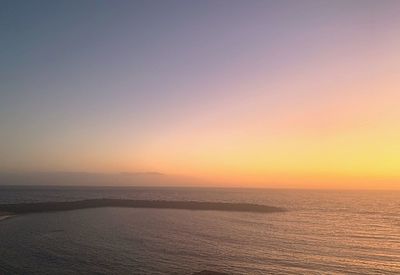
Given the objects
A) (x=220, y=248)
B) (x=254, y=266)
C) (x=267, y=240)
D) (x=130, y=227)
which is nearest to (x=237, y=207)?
(x=130, y=227)

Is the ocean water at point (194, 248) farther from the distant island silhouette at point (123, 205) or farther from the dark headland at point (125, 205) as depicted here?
the dark headland at point (125, 205)

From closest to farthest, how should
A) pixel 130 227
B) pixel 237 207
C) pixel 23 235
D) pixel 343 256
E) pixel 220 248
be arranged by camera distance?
pixel 343 256, pixel 220 248, pixel 23 235, pixel 130 227, pixel 237 207

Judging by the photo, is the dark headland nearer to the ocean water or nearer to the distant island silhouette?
the distant island silhouette

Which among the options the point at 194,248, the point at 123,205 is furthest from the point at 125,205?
the point at 194,248

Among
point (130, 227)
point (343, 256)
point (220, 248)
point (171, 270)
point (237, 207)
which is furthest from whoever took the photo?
point (237, 207)

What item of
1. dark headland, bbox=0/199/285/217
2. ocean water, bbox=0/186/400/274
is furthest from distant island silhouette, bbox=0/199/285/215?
ocean water, bbox=0/186/400/274

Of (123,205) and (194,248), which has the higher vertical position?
(194,248)

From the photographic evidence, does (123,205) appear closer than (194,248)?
No

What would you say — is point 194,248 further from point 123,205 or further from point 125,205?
point 123,205

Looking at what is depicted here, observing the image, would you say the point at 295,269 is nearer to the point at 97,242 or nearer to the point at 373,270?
the point at 373,270

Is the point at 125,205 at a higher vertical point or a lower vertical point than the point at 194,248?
lower

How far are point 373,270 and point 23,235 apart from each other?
3387cm

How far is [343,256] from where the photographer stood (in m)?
30.1

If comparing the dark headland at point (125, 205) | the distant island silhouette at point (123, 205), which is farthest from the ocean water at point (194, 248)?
the dark headland at point (125, 205)
